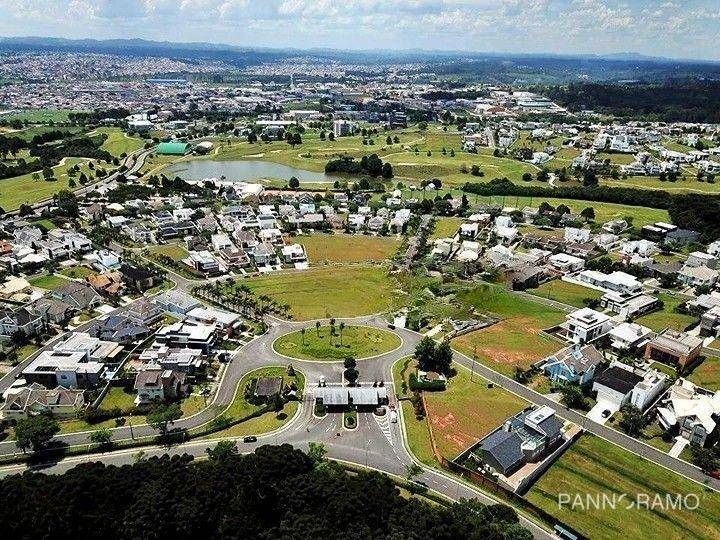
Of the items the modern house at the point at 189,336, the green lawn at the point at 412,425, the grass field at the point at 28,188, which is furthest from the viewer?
the grass field at the point at 28,188

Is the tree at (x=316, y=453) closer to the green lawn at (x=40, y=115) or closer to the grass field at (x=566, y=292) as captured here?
the grass field at (x=566, y=292)

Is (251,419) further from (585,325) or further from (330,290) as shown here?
(585,325)

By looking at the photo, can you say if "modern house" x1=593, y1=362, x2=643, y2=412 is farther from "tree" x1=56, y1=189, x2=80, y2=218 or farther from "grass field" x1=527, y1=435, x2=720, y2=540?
"tree" x1=56, y1=189, x2=80, y2=218

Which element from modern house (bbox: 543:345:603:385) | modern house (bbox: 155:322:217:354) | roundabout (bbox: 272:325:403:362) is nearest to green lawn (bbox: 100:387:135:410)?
modern house (bbox: 155:322:217:354)

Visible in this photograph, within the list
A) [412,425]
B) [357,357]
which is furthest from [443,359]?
[412,425]

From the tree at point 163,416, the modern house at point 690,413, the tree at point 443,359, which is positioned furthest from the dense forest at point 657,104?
the tree at point 163,416
